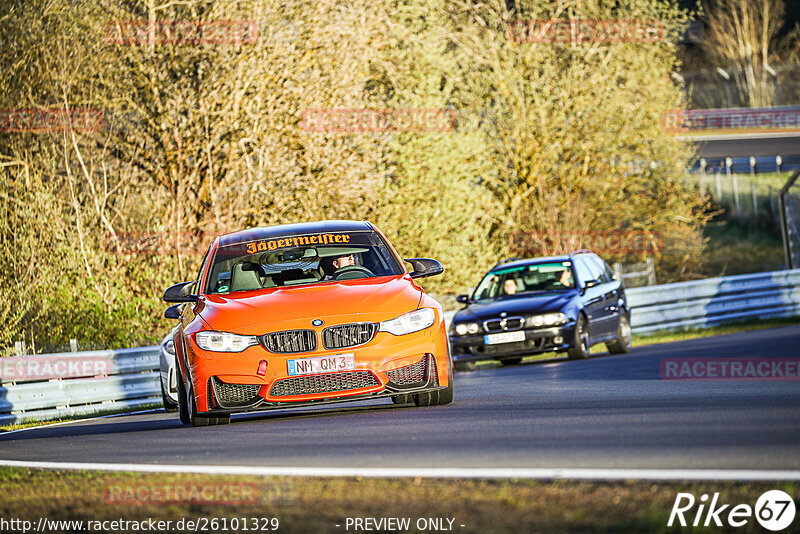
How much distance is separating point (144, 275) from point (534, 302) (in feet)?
24.9

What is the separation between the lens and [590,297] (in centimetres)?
1925

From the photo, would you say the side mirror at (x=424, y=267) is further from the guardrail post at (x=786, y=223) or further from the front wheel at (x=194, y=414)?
the guardrail post at (x=786, y=223)

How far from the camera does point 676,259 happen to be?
39812mm

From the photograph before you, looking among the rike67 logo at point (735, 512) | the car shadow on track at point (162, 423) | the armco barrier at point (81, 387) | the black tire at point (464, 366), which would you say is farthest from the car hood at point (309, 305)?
the black tire at point (464, 366)

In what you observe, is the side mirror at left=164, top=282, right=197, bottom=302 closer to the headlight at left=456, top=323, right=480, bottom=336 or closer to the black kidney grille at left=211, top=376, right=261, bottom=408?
the black kidney grille at left=211, top=376, right=261, bottom=408

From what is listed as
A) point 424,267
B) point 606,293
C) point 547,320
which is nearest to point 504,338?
point 547,320

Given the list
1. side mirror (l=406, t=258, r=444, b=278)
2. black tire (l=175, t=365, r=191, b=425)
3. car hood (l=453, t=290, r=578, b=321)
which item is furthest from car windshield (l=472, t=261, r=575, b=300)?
black tire (l=175, t=365, r=191, b=425)

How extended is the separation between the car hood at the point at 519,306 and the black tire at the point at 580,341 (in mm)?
356

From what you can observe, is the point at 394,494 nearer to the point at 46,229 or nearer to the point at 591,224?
the point at 46,229

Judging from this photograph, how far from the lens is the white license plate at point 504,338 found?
728 inches

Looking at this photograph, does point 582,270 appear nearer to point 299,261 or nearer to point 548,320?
point 548,320

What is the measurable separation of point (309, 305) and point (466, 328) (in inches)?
362

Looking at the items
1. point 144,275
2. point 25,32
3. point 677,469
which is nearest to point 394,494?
point 677,469

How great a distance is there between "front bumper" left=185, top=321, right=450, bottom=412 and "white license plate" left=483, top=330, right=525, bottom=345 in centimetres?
856
